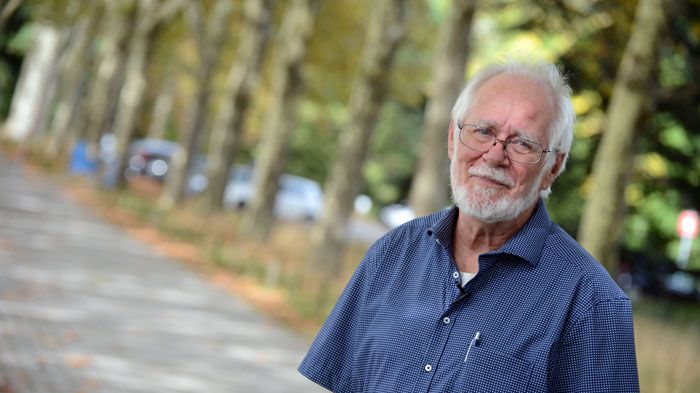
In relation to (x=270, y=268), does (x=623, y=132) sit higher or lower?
higher

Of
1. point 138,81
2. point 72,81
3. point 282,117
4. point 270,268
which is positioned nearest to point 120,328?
point 270,268

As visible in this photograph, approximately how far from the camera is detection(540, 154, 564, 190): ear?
11.1ft

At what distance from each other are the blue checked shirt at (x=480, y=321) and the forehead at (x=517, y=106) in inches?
9.9

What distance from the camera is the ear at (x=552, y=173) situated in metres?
3.37

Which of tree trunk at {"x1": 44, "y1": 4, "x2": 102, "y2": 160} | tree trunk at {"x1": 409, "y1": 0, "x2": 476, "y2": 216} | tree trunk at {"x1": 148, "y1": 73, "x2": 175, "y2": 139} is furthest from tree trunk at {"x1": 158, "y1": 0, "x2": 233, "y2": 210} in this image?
tree trunk at {"x1": 148, "y1": 73, "x2": 175, "y2": 139}

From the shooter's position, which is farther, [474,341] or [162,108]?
[162,108]

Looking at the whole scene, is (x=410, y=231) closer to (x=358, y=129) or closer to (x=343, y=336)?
(x=343, y=336)

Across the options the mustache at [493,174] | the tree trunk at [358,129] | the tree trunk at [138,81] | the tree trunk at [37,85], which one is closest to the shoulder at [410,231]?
the mustache at [493,174]

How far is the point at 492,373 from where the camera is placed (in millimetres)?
3107

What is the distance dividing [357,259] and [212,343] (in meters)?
7.98

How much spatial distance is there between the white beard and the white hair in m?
0.11

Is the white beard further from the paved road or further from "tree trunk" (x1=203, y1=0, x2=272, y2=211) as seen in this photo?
"tree trunk" (x1=203, y1=0, x2=272, y2=211)

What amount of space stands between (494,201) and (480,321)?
33cm

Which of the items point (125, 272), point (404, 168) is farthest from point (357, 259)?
point (404, 168)
